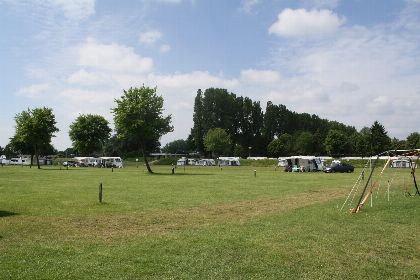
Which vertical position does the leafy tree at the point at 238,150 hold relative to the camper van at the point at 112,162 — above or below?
above

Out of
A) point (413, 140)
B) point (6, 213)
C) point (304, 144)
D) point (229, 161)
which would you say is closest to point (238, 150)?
point (304, 144)

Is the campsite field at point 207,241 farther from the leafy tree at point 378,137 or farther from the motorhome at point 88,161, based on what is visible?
the leafy tree at point 378,137

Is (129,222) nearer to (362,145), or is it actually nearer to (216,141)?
(216,141)

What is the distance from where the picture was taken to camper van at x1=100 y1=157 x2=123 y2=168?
3816 inches

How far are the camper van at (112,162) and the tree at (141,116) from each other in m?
34.9

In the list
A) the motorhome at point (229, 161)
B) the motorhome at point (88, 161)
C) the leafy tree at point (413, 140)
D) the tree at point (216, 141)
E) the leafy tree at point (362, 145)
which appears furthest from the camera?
the leafy tree at point (413, 140)

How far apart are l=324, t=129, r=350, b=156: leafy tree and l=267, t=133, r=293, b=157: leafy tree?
500 inches

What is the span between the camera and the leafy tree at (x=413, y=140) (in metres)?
126

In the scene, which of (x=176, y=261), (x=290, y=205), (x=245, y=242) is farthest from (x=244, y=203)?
(x=176, y=261)

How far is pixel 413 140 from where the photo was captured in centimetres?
13000

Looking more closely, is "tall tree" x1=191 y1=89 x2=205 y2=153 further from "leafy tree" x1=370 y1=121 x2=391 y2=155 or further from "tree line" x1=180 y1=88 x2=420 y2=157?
"leafy tree" x1=370 y1=121 x2=391 y2=155

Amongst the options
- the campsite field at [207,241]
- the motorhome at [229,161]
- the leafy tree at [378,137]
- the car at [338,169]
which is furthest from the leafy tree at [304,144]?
the campsite field at [207,241]

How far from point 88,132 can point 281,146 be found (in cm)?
6007

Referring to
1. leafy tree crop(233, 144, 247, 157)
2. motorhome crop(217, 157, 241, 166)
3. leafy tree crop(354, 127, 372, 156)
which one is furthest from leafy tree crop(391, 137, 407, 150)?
motorhome crop(217, 157, 241, 166)
